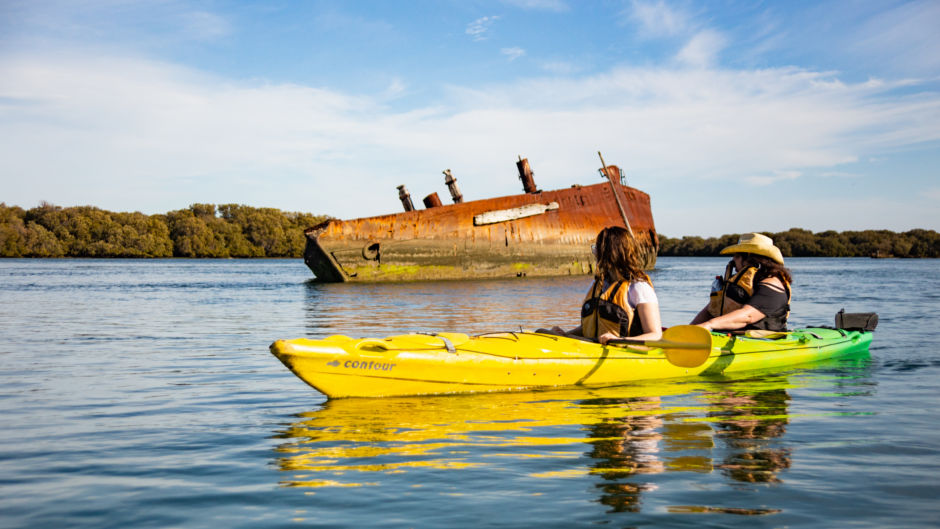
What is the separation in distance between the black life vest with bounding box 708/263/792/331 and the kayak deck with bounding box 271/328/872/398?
0.62 metres

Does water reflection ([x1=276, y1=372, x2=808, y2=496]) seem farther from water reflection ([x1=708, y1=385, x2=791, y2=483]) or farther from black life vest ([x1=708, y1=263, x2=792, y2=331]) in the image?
black life vest ([x1=708, y1=263, x2=792, y2=331])

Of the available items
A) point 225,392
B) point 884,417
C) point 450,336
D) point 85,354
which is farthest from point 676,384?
point 85,354

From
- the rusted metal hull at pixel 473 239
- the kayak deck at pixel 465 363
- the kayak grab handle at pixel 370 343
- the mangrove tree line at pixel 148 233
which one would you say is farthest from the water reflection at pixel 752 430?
the mangrove tree line at pixel 148 233

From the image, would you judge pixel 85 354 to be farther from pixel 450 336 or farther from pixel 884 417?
pixel 884 417

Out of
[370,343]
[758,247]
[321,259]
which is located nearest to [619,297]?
[758,247]

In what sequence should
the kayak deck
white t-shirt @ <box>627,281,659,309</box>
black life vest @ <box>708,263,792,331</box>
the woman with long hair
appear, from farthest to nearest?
1. black life vest @ <box>708,263,792,331</box>
2. white t-shirt @ <box>627,281,659,309</box>
3. the woman with long hair
4. the kayak deck

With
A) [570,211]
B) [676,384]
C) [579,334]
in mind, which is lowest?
[676,384]

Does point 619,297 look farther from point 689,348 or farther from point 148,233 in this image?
point 148,233

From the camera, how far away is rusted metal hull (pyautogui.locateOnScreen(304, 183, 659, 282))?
27.2 m

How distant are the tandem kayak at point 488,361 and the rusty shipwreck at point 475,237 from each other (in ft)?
61.8

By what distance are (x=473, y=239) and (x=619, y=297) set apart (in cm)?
2184

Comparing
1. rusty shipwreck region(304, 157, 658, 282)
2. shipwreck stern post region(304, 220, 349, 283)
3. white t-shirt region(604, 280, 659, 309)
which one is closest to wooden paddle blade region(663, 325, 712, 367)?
white t-shirt region(604, 280, 659, 309)

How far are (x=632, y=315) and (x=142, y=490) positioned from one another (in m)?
4.83

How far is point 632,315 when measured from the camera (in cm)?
734
